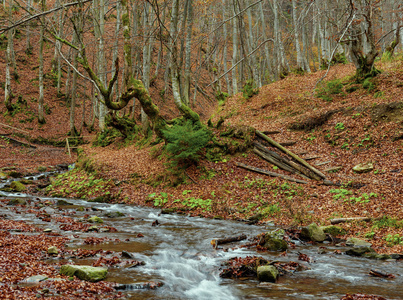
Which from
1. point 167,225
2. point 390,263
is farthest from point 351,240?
point 167,225

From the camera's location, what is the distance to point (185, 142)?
12.3m

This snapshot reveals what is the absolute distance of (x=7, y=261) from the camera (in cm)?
473

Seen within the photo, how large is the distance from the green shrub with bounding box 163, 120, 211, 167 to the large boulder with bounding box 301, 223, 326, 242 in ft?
18.8

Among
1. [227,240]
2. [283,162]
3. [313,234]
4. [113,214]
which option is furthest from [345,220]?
[113,214]

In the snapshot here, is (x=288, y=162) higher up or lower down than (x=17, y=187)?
higher up

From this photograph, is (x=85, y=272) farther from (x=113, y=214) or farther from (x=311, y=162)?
(x=311, y=162)

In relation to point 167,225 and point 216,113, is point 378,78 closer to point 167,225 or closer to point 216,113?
point 216,113

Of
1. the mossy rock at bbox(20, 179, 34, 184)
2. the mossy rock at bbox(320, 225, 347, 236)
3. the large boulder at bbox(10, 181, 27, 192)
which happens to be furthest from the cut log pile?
the mossy rock at bbox(20, 179, 34, 184)

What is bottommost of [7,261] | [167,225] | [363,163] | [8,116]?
[167,225]

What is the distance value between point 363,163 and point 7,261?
450 inches

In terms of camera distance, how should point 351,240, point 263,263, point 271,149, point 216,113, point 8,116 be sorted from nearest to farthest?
point 263,263 → point 351,240 → point 271,149 → point 216,113 → point 8,116

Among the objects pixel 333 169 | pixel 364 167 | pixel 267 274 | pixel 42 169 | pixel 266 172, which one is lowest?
pixel 267 274

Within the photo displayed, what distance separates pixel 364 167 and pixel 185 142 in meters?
6.82

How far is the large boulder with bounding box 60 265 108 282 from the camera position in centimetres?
448
